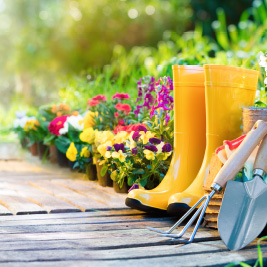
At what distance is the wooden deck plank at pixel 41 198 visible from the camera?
1946 millimetres

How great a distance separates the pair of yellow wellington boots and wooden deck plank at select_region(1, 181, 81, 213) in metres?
0.28

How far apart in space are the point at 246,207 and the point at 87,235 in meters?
0.49

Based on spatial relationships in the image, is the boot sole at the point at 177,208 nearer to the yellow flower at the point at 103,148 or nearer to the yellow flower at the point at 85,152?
the yellow flower at the point at 103,148

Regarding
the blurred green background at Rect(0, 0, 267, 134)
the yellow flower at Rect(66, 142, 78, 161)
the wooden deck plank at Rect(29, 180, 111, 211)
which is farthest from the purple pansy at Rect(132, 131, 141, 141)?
the blurred green background at Rect(0, 0, 267, 134)

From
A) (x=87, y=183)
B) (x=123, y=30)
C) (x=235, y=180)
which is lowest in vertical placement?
(x=87, y=183)

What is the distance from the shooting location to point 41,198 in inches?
84.9

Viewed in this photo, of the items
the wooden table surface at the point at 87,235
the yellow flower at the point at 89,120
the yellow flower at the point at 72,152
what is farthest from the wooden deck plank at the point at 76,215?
the yellow flower at the point at 89,120

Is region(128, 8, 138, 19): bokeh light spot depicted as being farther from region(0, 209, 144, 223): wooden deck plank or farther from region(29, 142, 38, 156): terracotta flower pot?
region(0, 209, 144, 223): wooden deck plank

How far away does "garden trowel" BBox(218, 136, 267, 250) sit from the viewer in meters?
1.46

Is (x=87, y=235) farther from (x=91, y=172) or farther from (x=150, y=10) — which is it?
(x=150, y=10)

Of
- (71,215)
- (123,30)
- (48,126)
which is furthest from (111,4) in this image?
(71,215)

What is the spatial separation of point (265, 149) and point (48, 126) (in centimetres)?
198

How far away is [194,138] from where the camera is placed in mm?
1980

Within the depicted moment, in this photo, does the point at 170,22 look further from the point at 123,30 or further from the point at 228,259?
the point at 228,259
